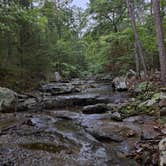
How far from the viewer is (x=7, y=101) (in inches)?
347

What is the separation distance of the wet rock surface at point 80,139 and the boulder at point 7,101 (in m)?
1.13

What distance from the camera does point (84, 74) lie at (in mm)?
27828

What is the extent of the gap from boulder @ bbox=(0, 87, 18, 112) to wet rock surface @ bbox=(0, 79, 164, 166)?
3.70 feet

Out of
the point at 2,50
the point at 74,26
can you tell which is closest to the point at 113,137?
the point at 2,50

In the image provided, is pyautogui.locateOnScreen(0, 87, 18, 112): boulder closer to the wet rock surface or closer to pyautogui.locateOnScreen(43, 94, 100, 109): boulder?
the wet rock surface

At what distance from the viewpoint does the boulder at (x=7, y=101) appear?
8573mm

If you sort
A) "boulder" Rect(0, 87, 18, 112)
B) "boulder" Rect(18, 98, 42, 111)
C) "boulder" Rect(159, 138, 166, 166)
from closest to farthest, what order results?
"boulder" Rect(159, 138, 166, 166) < "boulder" Rect(0, 87, 18, 112) < "boulder" Rect(18, 98, 42, 111)

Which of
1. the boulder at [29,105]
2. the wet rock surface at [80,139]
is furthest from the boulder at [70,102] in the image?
the wet rock surface at [80,139]

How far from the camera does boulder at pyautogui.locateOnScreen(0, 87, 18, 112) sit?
28.1ft

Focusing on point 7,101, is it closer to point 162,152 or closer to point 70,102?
point 70,102

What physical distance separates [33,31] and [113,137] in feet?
33.3

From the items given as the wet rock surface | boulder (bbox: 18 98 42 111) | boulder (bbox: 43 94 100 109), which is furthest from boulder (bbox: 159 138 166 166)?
boulder (bbox: 43 94 100 109)

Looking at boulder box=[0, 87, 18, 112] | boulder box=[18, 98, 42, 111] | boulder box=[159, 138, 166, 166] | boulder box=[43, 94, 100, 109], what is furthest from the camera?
boulder box=[43, 94, 100, 109]

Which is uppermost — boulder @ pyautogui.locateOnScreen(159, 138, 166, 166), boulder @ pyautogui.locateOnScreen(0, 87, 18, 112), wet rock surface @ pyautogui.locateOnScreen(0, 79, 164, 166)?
boulder @ pyautogui.locateOnScreen(0, 87, 18, 112)
